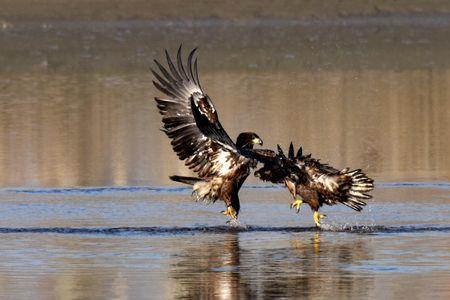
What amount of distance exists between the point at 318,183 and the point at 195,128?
1312 millimetres

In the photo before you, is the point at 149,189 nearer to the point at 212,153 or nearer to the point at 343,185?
the point at 212,153

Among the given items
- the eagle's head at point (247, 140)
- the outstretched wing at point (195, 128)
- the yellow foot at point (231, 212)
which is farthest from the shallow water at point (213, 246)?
the eagle's head at point (247, 140)

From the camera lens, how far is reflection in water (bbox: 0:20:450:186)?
17531mm

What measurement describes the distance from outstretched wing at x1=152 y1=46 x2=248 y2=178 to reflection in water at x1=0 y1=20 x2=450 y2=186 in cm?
217

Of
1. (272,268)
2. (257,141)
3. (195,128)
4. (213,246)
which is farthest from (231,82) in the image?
(272,268)

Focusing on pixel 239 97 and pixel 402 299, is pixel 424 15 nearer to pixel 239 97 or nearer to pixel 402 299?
pixel 239 97

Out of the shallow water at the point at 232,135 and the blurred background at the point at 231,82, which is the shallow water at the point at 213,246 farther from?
the blurred background at the point at 231,82

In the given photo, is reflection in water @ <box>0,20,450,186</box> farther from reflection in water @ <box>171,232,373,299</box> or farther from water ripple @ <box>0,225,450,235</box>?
reflection in water @ <box>171,232,373,299</box>

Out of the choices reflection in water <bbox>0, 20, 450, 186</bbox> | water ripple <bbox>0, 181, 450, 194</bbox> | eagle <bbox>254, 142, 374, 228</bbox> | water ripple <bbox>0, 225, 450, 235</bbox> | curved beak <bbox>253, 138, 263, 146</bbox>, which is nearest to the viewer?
water ripple <bbox>0, 225, 450, 235</bbox>

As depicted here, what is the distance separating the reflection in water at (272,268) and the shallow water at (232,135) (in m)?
0.02

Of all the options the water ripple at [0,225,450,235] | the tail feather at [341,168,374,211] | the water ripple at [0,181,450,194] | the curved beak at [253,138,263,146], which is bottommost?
the water ripple at [0,225,450,235]

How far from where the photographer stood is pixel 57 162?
1764 centimetres

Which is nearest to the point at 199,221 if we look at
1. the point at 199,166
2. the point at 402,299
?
the point at 199,166

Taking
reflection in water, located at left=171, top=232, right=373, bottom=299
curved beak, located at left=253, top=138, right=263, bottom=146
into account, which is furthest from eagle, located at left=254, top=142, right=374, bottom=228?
reflection in water, located at left=171, top=232, right=373, bottom=299
